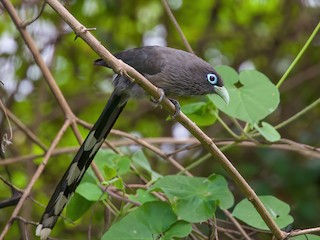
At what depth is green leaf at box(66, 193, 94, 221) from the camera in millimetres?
3141

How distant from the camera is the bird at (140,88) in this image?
3.07 m

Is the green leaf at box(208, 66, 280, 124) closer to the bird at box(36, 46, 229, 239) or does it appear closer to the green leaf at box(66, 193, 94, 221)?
the bird at box(36, 46, 229, 239)

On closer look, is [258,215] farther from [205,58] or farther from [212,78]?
[205,58]

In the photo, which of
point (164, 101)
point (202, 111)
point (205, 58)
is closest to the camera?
point (164, 101)

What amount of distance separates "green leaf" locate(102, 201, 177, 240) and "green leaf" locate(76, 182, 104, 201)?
0.20 meters

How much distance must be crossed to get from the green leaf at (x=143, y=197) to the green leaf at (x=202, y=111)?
0.45 m

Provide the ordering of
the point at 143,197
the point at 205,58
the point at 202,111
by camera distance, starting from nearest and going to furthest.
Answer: the point at 143,197 → the point at 202,111 → the point at 205,58

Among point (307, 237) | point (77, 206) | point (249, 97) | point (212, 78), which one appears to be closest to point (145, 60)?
point (212, 78)

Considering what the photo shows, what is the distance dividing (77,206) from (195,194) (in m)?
0.59

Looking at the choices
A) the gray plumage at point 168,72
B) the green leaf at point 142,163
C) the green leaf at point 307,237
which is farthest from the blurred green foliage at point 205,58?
the green leaf at point 307,237

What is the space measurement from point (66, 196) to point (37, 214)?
7.09 feet

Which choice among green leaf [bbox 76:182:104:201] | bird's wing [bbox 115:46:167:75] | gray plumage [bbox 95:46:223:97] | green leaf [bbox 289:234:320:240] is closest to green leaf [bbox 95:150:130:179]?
green leaf [bbox 76:182:104:201]

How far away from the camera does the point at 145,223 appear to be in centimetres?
286

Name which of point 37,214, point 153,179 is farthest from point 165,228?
point 37,214
